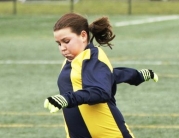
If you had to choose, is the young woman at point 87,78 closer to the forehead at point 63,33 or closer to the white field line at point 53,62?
the forehead at point 63,33

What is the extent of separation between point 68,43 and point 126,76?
79 centimetres

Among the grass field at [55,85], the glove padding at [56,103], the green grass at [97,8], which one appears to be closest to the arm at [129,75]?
the glove padding at [56,103]

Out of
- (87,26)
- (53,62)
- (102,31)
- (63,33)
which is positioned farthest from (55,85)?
(63,33)

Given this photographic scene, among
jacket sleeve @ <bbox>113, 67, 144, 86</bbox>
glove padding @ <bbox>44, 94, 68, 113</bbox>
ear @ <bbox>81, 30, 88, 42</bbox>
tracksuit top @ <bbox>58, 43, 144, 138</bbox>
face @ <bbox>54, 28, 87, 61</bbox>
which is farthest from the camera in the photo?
jacket sleeve @ <bbox>113, 67, 144, 86</bbox>

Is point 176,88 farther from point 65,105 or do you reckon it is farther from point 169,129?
point 65,105

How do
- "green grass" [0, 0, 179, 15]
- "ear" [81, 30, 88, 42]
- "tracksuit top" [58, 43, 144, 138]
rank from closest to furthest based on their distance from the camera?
"tracksuit top" [58, 43, 144, 138]
"ear" [81, 30, 88, 42]
"green grass" [0, 0, 179, 15]

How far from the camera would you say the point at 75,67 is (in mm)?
5359

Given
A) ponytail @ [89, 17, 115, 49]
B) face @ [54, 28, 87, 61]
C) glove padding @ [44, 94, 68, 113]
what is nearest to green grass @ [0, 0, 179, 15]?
ponytail @ [89, 17, 115, 49]

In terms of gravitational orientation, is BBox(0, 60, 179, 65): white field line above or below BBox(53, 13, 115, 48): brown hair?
below

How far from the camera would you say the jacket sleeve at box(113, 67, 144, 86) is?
230 inches

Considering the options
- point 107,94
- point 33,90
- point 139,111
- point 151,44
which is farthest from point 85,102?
point 151,44

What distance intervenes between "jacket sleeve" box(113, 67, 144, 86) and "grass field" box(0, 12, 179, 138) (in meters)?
3.02

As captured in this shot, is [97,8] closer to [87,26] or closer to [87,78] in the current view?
Result: [87,26]

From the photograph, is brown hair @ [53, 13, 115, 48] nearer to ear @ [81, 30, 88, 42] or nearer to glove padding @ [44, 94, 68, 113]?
ear @ [81, 30, 88, 42]
